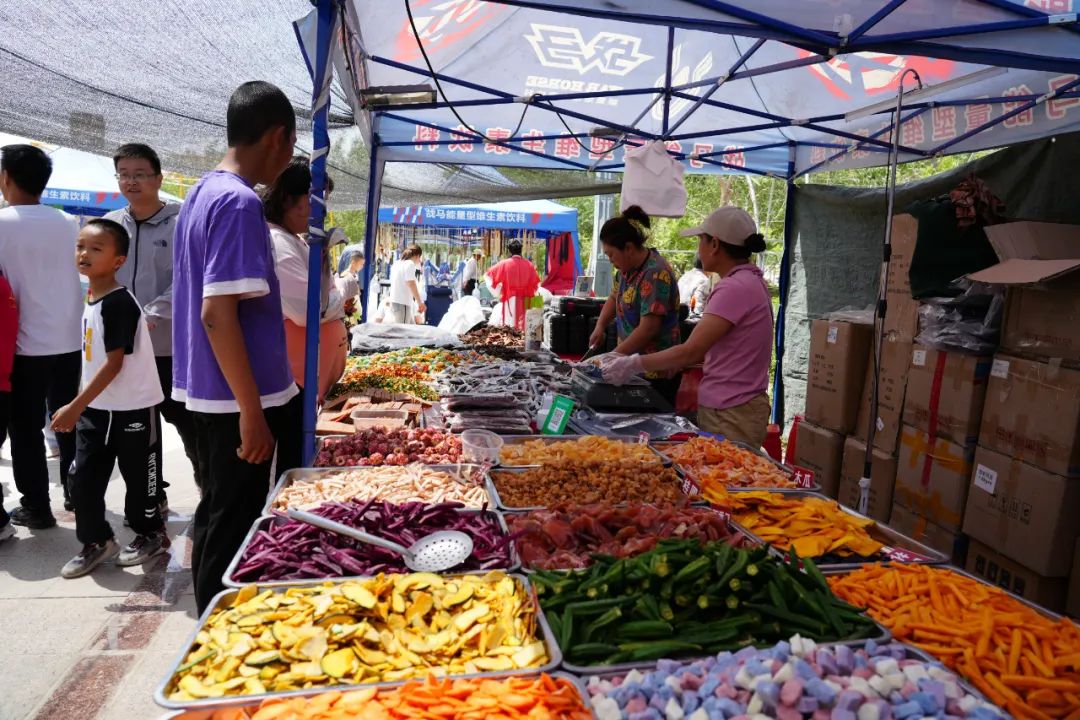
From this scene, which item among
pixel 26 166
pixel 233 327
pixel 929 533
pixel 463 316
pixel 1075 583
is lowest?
pixel 929 533

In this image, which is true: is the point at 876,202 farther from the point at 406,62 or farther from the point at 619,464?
the point at 619,464

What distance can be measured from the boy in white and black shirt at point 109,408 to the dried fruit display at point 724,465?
110 inches

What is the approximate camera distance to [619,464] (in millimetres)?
2846

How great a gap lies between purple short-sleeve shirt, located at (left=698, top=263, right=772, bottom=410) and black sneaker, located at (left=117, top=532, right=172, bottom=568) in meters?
3.28

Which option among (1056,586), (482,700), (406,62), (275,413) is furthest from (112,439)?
(1056,586)

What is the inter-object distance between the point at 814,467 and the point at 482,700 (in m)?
4.83

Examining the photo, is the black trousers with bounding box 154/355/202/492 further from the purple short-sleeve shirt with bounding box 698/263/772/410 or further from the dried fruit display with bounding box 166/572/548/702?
the purple short-sleeve shirt with bounding box 698/263/772/410

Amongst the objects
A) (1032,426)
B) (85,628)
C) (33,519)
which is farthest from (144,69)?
(1032,426)

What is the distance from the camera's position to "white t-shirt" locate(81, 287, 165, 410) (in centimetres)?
338

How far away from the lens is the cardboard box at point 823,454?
5.36 metres

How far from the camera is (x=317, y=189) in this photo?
2859 mm

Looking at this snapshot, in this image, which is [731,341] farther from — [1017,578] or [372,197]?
[372,197]

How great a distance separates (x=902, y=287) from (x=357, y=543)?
4227 mm

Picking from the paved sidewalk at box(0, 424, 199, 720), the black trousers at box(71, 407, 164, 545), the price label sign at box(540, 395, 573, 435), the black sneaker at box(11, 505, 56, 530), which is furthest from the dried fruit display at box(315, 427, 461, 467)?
the black sneaker at box(11, 505, 56, 530)
